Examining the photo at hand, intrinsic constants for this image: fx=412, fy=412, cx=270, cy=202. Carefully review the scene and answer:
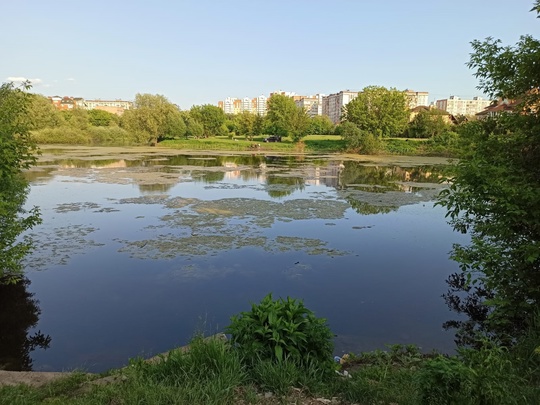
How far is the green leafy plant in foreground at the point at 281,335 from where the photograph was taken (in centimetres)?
451

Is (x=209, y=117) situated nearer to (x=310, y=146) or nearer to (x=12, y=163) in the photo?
(x=310, y=146)

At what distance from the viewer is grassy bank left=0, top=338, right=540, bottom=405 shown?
355 cm

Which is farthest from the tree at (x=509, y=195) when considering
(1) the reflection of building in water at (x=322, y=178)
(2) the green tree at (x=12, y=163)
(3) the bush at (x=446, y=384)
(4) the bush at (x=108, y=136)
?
(4) the bush at (x=108, y=136)

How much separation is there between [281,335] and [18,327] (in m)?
6.19

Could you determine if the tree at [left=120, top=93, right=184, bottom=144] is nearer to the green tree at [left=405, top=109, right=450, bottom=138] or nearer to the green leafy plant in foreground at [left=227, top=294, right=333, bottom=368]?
the green tree at [left=405, top=109, right=450, bottom=138]

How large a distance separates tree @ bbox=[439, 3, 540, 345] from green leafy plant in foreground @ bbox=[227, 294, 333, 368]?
358 cm

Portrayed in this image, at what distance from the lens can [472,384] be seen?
341cm

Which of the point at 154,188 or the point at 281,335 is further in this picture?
the point at 154,188

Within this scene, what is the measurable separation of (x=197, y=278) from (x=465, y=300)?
6476mm

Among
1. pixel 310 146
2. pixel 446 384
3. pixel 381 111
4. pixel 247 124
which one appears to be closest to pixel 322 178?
pixel 446 384

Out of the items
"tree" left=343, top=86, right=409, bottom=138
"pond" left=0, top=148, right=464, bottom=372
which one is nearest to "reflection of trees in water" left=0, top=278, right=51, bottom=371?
"pond" left=0, top=148, right=464, bottom=372

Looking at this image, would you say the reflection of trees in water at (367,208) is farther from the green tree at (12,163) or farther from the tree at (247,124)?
the tree at (247,124)

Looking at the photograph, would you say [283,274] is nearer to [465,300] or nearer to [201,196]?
[465,300]

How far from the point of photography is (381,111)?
69062mm
